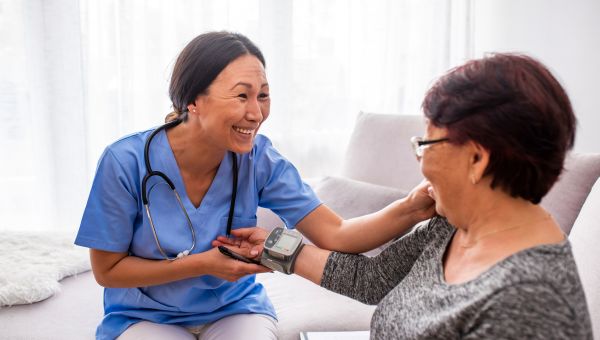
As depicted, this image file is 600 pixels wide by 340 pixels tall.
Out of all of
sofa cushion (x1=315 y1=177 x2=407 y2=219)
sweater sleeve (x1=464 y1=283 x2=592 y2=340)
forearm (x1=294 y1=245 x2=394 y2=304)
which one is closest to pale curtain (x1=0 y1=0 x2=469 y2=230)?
sofa cushion (x1=315 y1=177 x2=407 y2=219)

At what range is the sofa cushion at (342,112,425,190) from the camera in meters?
2.39

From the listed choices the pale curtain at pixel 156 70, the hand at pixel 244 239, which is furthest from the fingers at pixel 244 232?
the pale curtain at pixel 156 70

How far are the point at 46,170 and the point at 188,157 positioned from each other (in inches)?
66.1

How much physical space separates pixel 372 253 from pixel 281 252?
816mm

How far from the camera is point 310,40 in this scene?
310 centimetres

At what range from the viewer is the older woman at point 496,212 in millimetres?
847

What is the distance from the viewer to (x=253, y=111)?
4.69 feet

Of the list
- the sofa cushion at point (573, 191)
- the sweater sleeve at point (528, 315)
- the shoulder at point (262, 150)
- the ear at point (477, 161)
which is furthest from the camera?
the sofa cushion at point (573, 191)

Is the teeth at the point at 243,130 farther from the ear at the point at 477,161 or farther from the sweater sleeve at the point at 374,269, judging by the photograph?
the ear at the point at 477,161

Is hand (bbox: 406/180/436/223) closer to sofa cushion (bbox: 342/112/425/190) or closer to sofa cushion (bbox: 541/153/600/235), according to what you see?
sofa cushion (bbox: 541/153/600/235)

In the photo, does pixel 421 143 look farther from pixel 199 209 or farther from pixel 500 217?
pixel 199 209

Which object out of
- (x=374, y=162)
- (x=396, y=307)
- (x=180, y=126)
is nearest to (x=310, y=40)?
(x=374, y=162)

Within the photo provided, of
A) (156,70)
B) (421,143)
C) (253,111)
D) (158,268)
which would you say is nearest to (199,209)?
(158,268)

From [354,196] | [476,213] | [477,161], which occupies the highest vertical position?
[477,161]
